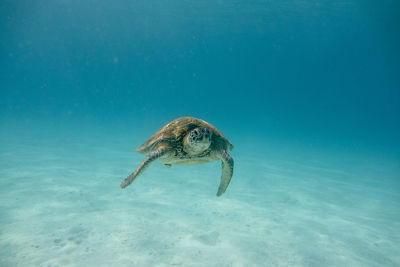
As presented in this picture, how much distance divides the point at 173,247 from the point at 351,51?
10000 cm

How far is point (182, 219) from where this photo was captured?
27.4 ft

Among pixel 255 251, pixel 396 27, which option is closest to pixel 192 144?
pixel 255 251

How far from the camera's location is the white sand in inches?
242

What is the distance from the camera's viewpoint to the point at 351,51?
80500 millimetres

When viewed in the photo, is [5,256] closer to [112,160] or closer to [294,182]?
[112,160]

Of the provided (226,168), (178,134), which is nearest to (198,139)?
(178,134)

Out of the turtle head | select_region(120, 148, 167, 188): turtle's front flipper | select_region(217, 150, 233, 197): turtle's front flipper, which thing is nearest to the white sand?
select_region(217, 150, 233, 197): turtle's front flipper

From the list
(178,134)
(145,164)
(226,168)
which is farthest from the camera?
(226,168)

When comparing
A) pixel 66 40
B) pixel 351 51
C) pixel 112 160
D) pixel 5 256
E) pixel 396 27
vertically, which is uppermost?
pixel 66 40

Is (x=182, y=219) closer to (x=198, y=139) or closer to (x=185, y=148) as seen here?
(x=185, y=148)

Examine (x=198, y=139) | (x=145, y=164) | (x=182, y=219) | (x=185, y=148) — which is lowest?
(x=182, y=219)

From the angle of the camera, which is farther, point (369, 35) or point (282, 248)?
point (369, 35)

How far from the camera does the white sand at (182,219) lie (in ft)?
20.2

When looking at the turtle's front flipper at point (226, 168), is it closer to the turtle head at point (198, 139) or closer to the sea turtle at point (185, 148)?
the sea turtle at point (185, 148)
